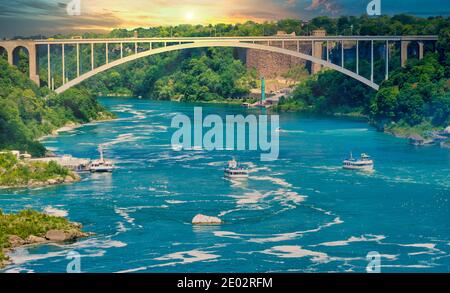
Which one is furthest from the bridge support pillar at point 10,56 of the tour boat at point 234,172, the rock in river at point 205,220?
the rock in river at point 205,220

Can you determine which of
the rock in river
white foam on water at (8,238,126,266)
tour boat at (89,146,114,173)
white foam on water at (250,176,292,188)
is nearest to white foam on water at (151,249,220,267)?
white foam on water at (8,238,126,266)

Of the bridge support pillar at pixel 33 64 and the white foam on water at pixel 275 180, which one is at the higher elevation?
the bridge support pillar at pixel 33 64

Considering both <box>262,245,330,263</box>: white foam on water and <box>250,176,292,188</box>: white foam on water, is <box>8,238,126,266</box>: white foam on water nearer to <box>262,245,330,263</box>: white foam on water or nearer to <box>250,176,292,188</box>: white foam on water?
<box>262,245,330,263</box>: white foam on water

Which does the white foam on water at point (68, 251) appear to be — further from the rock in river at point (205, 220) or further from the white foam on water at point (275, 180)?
the white foam on water at point (275, 180)

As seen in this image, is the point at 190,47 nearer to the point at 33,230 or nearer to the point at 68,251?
the point at 33,230

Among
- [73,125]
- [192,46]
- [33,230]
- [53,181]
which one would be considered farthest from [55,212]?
[192,46]

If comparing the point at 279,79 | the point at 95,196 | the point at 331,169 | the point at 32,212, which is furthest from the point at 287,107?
the point at 32,212
